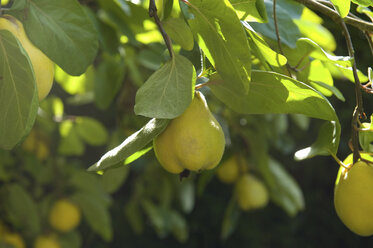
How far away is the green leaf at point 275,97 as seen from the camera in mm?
520

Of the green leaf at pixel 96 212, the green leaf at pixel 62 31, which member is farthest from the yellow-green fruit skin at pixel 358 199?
the green leaf at pixel 96 212

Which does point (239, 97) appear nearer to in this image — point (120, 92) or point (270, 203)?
point (120, 92)

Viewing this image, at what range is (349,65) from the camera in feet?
1.86

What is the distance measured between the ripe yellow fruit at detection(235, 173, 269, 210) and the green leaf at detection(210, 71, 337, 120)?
0.96m

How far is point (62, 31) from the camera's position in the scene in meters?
0.55

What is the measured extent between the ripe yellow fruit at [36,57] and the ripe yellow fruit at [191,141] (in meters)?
0.12

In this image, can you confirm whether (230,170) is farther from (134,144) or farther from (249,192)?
(134,144)

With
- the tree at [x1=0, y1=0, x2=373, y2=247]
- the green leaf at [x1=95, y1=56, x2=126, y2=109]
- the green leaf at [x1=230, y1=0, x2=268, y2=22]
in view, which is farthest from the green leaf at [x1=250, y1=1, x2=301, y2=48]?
the green leaf at [x1=95, y1=56, x2=126, y2=109]

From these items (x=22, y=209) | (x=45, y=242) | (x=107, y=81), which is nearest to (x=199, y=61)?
(x=107, y=81)

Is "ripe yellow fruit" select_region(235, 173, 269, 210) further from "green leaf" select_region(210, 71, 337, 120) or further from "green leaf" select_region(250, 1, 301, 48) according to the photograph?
"green leaf" select_region(210, 71, 337, 120)

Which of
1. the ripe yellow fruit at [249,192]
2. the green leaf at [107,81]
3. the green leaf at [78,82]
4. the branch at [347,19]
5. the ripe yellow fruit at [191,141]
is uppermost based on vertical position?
the branch at [347,19]

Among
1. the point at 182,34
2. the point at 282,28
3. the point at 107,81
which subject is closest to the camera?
the point at 182,34

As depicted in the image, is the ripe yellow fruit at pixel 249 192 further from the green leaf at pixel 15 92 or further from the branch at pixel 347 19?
the green leaf at pixel 15 92

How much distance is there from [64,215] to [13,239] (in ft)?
0.47
